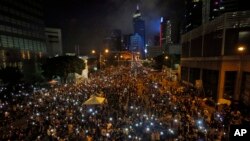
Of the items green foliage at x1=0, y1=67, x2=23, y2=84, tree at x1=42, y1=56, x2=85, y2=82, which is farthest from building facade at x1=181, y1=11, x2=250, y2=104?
tree at x1=42, y1=56, x2=85, y2=82

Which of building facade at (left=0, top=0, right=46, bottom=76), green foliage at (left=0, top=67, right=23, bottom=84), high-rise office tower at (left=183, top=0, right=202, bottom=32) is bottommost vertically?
green foliage at (left=0, top=67, right=23, bottom=84)

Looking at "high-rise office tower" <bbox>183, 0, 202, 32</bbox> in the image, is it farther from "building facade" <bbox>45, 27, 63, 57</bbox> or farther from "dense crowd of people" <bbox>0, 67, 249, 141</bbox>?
"dense crowd of people" <bbox>0, 67, 249, 141</bbox>

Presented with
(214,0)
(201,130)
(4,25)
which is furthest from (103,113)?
(214,0)

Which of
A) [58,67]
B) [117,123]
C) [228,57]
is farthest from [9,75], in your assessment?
[228,57]

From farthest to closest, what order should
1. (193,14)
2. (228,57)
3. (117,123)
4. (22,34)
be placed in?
(193,14) < (22,34) < (228,57) < (117,123)

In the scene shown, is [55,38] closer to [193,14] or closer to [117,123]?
[193,14]

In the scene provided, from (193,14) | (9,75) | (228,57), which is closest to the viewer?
(228,57)

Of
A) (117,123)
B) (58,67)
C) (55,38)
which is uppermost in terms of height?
(55,38)

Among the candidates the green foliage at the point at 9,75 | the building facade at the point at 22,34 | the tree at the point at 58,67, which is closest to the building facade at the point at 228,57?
the green foliage at the point at 9,75
